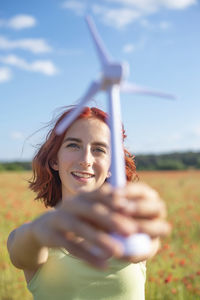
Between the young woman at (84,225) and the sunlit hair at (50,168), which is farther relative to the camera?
the sunlit hair at (50,168)

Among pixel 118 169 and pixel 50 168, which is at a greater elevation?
pixel 50 168

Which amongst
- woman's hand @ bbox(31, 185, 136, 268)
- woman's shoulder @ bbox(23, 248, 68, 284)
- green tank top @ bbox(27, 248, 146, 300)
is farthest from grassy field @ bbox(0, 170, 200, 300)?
woman's hand @ bbox(31, 185, 136, 268)

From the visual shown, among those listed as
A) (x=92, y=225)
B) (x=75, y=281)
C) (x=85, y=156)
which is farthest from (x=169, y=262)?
(x=92, y=225)

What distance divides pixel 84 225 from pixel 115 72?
1.15 feet

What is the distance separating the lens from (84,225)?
819 millimetres

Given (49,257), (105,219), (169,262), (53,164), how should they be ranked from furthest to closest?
(169,262) → (53,164) → (49,257) → (105,219)

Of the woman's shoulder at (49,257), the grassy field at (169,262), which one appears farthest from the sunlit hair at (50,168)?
the grassy field at (169,262)

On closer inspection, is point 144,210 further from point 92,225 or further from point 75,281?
point 75,281

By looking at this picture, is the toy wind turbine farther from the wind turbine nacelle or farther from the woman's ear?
the woman's ear

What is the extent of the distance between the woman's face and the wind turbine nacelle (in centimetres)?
98

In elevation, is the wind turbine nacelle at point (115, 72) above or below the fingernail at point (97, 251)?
above

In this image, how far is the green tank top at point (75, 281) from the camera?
5.72 feet

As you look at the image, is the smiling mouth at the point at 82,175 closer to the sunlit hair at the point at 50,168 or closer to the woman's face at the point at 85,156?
the woman's face at the point at 85,156

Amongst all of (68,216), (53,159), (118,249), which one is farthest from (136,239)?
(53,159)
